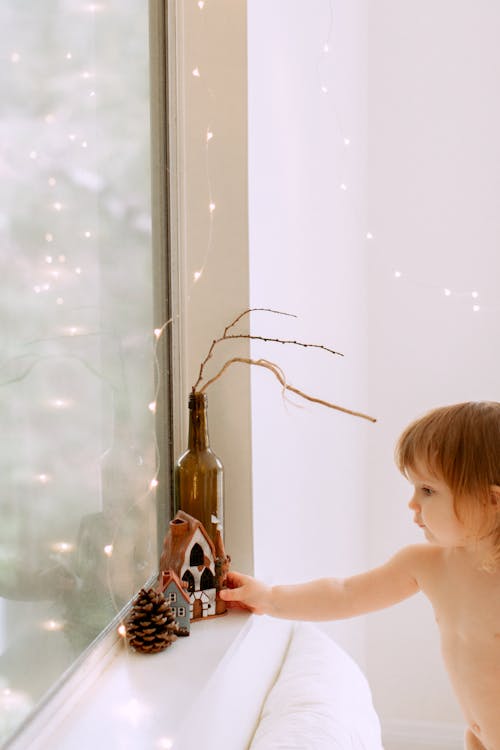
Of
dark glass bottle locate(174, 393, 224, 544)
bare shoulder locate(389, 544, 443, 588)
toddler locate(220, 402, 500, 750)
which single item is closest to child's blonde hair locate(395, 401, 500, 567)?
toddler locate(220, 402, 500, 750)

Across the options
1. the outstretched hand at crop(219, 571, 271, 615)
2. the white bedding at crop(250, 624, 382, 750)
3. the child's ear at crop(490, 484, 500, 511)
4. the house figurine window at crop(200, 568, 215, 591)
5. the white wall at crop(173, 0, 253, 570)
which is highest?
the white wall at crop(173, 0, 253, 570)

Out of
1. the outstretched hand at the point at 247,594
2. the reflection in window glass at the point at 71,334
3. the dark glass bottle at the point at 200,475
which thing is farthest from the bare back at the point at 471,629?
the reflection in window glass at the point at 71,334

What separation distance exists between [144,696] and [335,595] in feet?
1.45

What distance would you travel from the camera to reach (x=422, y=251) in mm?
2656

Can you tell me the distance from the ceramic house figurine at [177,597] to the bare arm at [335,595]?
108 mm

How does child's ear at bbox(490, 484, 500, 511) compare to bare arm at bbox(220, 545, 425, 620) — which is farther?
bare arm at bbox(220, 545, 425, 620)

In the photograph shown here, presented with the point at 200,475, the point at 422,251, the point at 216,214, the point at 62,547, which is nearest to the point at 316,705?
the point at 200,475

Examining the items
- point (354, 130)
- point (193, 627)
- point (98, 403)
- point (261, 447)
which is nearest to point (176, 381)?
point (261, 447)

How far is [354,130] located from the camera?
246 centimetres

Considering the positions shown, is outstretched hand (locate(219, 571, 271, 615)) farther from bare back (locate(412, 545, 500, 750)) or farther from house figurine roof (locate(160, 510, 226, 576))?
bare back (locate(412, 545, 500, 750))

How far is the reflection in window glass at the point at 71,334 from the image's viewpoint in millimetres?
948

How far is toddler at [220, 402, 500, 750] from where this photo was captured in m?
1.16

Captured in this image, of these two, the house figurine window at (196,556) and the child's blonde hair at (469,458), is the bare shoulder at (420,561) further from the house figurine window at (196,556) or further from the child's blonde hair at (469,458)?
the house figurine window at (196,556)

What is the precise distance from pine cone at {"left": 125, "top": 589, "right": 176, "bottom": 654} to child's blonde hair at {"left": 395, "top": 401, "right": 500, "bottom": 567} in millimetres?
481
